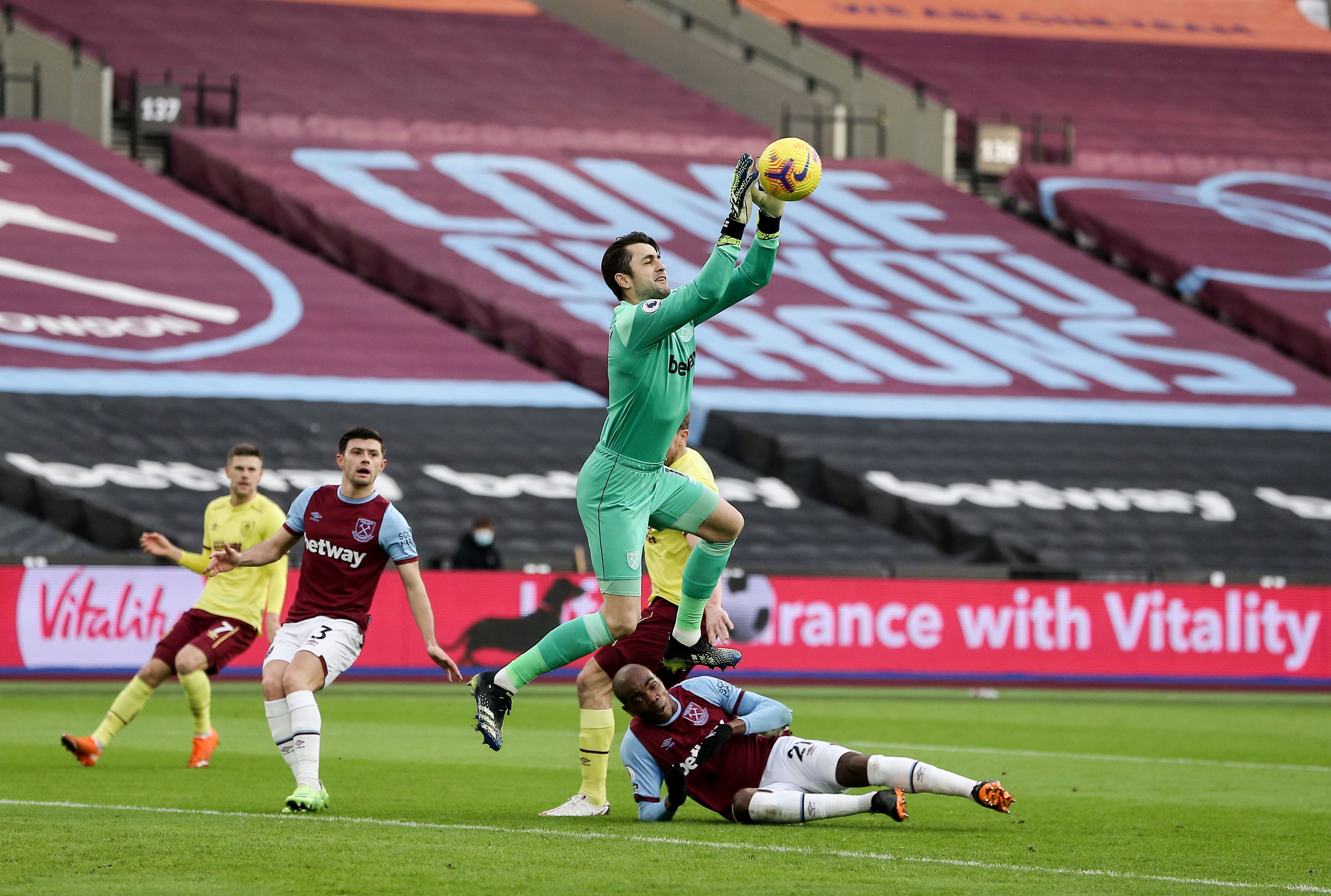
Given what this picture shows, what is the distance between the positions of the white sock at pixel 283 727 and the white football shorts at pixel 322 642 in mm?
220

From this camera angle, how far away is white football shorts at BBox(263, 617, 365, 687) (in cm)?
970

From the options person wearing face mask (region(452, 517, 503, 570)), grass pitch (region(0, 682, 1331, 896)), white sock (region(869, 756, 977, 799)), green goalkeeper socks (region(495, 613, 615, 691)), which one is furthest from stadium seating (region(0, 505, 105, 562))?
white sock (region(869, 756, 977, 799))

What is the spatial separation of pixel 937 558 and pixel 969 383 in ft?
20.4

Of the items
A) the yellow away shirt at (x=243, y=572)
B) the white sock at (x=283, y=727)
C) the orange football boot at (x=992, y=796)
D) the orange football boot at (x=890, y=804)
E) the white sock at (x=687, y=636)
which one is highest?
the white sock at (x=687, y=636)

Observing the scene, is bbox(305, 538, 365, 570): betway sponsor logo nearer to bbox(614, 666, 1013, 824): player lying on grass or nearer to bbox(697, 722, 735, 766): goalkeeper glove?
bbox(614, 666, 1013, 824): player lying on grass

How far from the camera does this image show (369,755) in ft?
44.2

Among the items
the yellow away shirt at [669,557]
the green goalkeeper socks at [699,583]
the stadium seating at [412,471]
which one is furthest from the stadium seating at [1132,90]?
the green goalkeeper socks at [699,583]

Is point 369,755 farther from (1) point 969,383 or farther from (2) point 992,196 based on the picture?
(2) point 992,196

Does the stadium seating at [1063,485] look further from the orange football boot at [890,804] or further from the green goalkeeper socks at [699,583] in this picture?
the orange football boot at [890,804]

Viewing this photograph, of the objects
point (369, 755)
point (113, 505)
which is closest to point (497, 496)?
point (113, 505)

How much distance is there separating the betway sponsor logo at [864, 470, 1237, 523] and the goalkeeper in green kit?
17659 mm

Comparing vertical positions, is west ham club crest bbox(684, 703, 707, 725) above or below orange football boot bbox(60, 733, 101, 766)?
above

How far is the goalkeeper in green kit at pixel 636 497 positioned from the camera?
29.6 ft

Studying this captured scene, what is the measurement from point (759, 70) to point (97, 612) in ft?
84.4
